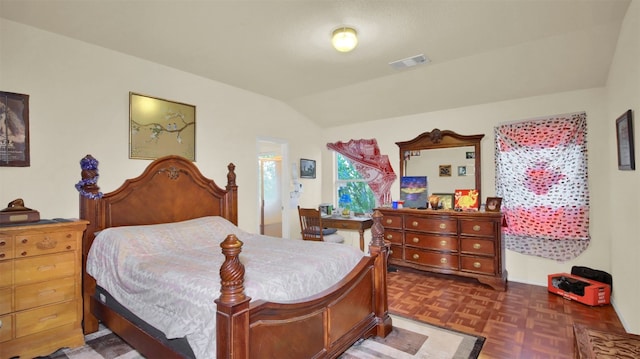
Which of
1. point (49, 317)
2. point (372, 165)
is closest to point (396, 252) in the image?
point (372, 165)

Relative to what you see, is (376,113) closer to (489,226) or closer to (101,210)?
(489,226)

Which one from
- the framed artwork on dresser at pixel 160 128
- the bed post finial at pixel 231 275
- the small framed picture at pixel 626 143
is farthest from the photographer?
the framed artwork on dresser at pixel 160 128

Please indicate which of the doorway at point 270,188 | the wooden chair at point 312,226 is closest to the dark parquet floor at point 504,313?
the wooden chair at point 312,226

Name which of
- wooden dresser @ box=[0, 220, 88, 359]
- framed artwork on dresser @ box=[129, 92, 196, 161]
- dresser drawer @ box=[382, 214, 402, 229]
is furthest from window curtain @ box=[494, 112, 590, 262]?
wooden dresser @ box=[0, 220, 88, 359]

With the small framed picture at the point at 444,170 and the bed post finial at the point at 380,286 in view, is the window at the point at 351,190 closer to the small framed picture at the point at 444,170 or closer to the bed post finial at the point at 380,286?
the small framed picture at the point at 444,170

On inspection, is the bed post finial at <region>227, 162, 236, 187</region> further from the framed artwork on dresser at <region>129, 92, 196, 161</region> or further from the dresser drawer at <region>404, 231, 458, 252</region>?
the dresser drawer at <region>404, 231, 458, 252</region>

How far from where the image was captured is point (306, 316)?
180cm

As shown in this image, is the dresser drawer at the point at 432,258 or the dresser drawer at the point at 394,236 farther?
the dresser drawer at the point at 394,236

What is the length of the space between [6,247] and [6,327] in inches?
20.6

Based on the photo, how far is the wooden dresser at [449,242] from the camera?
11.9 feet

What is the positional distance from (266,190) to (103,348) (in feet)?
19.7

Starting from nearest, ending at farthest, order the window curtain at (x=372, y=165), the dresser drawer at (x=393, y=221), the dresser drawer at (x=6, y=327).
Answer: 1. the dresser drawer at (x=6, y=327)
2. the dresser drawer at (x=393, y=221)
3. the window curtain at (x=372, y=165)

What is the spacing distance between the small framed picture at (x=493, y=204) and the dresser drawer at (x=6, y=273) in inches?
174

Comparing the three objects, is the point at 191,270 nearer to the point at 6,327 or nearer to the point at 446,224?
the point at 6,327
